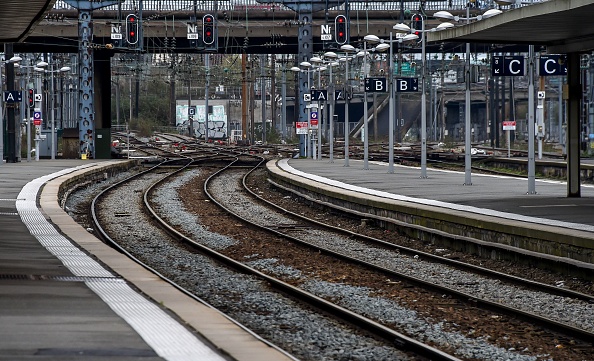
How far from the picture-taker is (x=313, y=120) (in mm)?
51000

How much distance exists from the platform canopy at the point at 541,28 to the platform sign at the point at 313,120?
26486mm

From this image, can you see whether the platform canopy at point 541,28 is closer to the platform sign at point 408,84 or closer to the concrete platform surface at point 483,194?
the concrete platform surface at point 483,194

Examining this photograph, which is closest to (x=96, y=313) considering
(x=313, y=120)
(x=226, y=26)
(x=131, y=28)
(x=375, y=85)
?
(x=375, y=85)

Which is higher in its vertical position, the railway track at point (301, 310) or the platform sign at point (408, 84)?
the platform sign at point (408, 84)

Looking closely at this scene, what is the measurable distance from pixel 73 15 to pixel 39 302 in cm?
5306

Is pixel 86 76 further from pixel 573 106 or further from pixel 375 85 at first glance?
A: pixel 573 106

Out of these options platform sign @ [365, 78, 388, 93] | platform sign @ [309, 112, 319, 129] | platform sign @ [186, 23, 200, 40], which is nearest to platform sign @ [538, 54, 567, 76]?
platform sign @ [365, 78, 388, 93]

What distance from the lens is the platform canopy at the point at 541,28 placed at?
17906 millimetres

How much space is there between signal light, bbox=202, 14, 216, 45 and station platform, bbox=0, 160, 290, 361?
31222mm

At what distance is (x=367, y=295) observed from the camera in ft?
43.7

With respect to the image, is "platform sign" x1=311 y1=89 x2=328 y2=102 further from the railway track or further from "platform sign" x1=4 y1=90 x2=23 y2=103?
the railway track

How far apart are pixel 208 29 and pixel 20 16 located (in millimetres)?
29265

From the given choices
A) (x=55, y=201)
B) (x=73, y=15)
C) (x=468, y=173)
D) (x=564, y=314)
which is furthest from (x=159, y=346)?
(x=73, y=15)

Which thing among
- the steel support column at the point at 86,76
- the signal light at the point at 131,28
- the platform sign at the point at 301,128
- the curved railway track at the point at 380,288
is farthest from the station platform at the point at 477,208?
the steel support column at the point at 86,76
